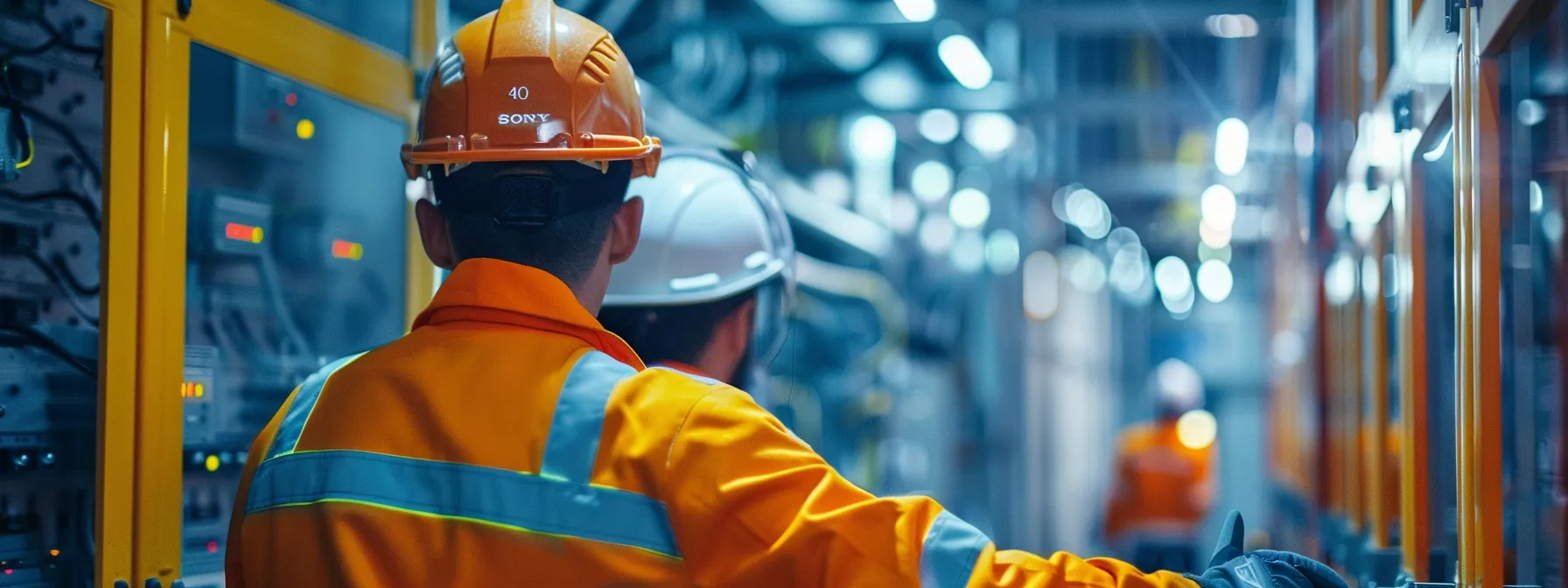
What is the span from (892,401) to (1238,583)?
9.62 m

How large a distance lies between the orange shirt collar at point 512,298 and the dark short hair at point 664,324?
3.75ft

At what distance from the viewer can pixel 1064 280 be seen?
1462 centimetres

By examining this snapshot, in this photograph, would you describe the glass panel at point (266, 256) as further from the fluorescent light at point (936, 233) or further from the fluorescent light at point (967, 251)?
the fluorescent light at point (967, 251)

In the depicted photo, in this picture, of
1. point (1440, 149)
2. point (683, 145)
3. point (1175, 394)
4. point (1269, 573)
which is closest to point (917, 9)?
point (683, 145)

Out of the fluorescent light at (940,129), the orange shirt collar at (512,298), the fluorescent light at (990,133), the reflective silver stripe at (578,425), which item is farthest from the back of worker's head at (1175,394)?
the reflective silver stripe at (578,425)

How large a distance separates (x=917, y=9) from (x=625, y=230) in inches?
179

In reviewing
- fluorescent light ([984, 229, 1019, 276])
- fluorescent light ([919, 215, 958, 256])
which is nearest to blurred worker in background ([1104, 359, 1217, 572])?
fluorescent light ([984, 229, 1019, 276])

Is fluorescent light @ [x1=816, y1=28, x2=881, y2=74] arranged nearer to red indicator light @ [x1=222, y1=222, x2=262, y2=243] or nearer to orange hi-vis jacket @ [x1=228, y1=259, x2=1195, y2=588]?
red indicator light @ [x1=222, y1=222, x2=262, y2=243]

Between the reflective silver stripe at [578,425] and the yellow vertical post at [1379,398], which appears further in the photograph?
the yellow vertical post at [1379,398]

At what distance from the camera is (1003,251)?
7949 mm

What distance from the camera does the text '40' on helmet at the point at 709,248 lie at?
3.09m

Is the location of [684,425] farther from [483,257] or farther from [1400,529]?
[1400,529]

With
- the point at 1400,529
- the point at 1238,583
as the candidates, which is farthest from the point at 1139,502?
the point at 1238,583

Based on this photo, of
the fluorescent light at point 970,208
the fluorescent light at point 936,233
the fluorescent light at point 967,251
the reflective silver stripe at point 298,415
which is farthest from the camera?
the fluorescent light at point 970,208
